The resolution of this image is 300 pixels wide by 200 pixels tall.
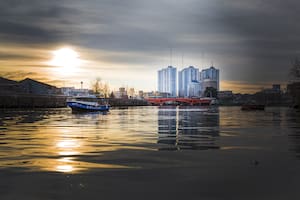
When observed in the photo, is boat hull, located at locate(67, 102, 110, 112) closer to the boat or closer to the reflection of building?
the boat

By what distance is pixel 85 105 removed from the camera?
103m

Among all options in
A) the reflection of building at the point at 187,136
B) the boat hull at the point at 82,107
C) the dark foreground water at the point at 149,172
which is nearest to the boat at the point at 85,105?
the boat hull at the point at 82,107

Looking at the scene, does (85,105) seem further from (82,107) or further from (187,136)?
(187,136)

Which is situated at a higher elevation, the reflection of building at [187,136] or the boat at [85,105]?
the boat at [85,105]

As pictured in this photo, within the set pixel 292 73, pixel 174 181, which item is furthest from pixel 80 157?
pixel 292 73

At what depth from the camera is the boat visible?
331ft

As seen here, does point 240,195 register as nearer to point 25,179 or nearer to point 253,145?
point 25,179

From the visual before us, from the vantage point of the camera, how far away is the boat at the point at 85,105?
101 meters

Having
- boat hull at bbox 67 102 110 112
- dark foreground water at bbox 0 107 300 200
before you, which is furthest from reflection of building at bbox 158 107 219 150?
boat hull at bbox 67 102 110 112

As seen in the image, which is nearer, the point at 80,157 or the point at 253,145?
the point at 80,157

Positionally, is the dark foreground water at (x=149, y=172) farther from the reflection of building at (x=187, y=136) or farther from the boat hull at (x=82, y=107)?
the boat hull at (x=82, y=107)

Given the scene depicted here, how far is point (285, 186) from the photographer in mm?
11883

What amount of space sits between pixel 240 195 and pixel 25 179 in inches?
250

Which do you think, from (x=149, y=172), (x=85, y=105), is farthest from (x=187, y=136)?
(x=85, y=105)
